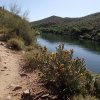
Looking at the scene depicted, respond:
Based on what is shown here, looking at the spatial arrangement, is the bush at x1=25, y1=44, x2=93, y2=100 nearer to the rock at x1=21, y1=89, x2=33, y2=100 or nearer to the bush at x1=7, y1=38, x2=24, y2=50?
the rock at x1=21, y1=89, x2=33, y2=100

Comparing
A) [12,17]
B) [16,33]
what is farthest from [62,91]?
[12,17]

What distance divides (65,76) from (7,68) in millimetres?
3561

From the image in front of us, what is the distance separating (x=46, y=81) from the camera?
7.33 metres

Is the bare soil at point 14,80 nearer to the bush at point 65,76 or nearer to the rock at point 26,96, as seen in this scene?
the rock at point 26,96

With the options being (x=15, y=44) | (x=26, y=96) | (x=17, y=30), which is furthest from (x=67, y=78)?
(x=17, y=30)

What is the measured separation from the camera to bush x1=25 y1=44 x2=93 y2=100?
262 inches

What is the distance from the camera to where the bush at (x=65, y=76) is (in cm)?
666

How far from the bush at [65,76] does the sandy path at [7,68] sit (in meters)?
1.19

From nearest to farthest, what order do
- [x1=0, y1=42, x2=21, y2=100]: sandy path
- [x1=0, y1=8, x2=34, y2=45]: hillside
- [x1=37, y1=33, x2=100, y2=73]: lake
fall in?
1. [x1=0, y1=42, x2=21, y2=100]: sandy path
2. [x1=0, y1=8, x2=34, y2=45]: hillside
3. [x1=37, y1=33, x2=100, y2=73]: lake

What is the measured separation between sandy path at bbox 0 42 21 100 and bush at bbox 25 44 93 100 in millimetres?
1190

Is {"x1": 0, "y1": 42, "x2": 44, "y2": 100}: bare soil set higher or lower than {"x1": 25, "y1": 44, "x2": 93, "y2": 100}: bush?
lower

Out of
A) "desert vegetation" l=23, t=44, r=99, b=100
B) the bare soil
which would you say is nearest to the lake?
the bare soil

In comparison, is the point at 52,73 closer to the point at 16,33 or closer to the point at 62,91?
the point at 62,91

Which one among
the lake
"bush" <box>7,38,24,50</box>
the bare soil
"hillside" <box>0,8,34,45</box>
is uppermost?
"hillside" <box>0,8,34,45</box>
